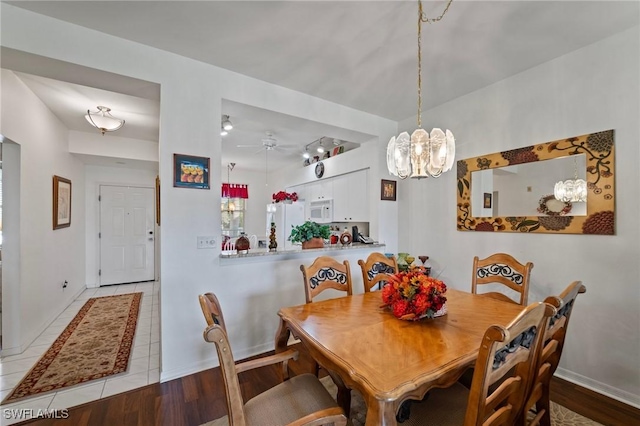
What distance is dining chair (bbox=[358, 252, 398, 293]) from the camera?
226 centimetres

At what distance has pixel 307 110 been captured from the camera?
2.93 m

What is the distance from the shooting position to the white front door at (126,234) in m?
5.11

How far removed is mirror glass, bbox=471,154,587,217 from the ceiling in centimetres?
90

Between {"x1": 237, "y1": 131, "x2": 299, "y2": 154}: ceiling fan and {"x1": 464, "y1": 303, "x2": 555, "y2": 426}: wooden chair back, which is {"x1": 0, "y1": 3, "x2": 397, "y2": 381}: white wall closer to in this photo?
{"x1": 237, "y1": 131, "x2": 299, "y2": 154}: ceiling fan

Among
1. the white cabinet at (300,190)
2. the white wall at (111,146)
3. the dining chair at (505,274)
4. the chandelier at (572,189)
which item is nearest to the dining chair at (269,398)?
the dining chair at (505,274)

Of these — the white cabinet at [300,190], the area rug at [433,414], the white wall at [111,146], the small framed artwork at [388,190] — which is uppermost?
the white wall at [111,146]

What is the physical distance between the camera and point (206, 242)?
2377mm

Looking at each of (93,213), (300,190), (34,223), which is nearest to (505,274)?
(300,190)

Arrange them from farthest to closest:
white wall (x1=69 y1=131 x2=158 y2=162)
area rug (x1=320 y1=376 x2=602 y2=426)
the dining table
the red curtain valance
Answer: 1. the red curtain valance
2. white wall (x1=69 y1=131 x2=158 y2=162)
3. area rug (x1=320 y1=376 x2=602 y2=426)
4. the dining table

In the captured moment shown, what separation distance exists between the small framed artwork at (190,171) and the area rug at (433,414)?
1.97m

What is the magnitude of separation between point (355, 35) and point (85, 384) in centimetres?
340

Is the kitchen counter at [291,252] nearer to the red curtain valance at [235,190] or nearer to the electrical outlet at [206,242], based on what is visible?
the electrical outlet at [206,242]

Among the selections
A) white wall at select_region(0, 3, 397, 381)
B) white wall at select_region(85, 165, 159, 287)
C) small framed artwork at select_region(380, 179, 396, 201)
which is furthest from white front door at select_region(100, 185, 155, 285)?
small framed artwork at select_region(380, 179, 396, 201)

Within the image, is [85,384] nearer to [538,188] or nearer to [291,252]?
[291,252]
